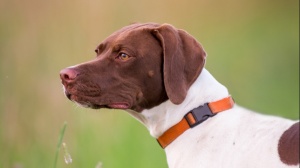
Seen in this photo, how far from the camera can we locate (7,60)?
7.41 metres

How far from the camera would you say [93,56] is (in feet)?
29.5

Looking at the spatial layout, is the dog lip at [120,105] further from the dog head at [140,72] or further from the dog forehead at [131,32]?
the dog forehead at [131,32]

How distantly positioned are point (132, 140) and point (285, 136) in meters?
2.87

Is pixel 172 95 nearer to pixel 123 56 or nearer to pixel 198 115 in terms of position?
pixel 198 115

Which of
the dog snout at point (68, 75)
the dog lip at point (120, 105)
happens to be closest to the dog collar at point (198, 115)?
the dog lip at point (120, 105)

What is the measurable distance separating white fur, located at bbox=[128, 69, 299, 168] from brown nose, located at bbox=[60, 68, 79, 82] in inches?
19.0

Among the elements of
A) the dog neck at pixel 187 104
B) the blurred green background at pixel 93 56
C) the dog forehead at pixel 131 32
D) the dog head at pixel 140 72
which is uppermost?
the dog forehead at pixel 131 32

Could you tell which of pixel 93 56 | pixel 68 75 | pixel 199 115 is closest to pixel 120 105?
pixel 68 75

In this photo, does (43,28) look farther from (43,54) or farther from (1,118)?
(1,118)

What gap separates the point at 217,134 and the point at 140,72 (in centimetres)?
59

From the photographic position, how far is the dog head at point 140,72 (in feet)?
17.5

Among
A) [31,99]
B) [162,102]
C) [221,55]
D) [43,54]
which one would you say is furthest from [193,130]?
[221,55]

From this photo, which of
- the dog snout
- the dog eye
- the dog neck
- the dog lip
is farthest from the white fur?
the dog snout

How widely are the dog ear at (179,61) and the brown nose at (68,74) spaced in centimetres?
53
